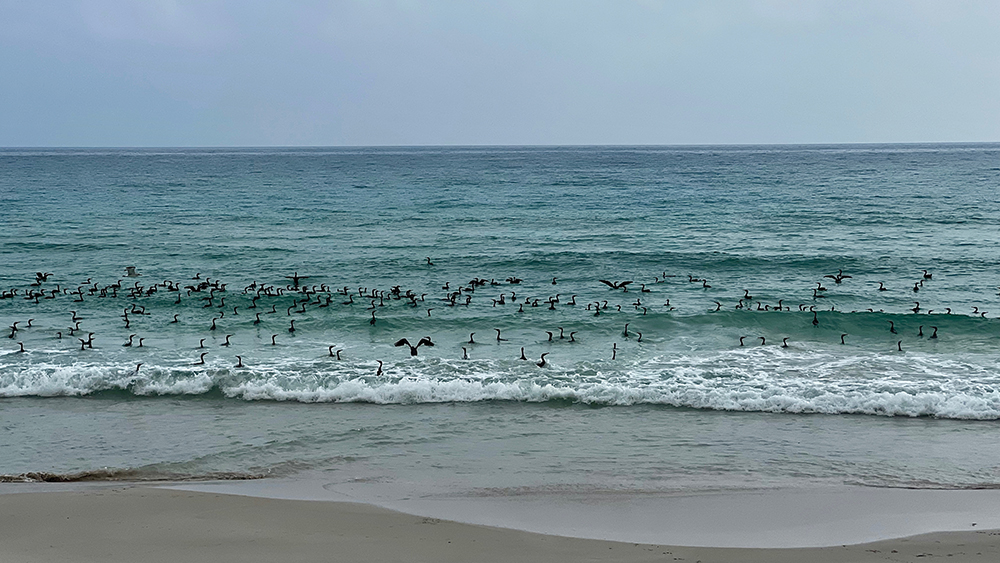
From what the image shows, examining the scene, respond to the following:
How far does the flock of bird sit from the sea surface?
0.15 meters

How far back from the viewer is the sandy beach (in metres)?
8.88

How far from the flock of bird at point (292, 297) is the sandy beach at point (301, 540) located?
Answer: 9934mm

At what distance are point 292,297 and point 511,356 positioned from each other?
9612mm

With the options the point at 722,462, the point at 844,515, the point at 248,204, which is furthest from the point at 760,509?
the point at 248,204

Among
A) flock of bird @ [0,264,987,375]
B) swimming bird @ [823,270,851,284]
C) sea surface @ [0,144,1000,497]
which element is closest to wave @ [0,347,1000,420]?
sea surface @ [0,144,1000,497]

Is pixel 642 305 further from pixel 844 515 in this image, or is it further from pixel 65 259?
pixel 65 259

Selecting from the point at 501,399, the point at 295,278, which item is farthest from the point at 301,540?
the point at 295,278

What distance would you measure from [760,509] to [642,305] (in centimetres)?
1381

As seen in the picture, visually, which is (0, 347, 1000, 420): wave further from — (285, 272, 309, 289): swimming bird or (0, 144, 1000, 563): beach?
(285, 272, 309, 289): swimming bird

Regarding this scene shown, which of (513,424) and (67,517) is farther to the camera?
(513,424)

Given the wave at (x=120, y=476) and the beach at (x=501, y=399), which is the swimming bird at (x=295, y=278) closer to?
the beach at (x=501, y=399)

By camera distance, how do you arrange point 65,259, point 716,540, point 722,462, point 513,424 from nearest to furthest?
point 716,540, point 722,462, point 513,424, point 65,259

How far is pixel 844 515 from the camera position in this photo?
33.2 ft

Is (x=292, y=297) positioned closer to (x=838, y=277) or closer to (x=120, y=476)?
(x=120, y=476)
